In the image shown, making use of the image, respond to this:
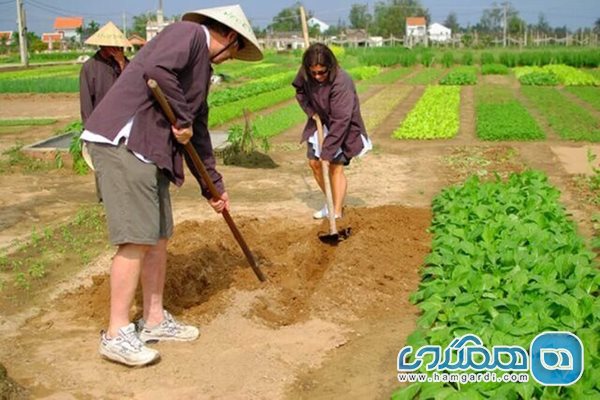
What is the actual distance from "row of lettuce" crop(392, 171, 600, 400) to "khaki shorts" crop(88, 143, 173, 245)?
153 cm

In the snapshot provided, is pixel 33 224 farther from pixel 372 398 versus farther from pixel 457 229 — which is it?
pixel 372 398

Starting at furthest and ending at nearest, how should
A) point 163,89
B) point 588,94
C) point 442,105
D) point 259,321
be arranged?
point 588,94 → point 442,105 → point 259,321 → point 163,89

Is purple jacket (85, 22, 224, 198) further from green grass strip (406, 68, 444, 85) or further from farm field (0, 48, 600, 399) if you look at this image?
green grass strip (406, 68, 444, 85)

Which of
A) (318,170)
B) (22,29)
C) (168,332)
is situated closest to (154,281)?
(168,332)

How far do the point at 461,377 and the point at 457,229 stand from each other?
2197 millimetres

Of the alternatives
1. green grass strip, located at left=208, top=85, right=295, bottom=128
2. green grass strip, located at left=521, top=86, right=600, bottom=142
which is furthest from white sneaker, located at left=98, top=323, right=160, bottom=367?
green grass strip, located at left=521, top=86, right=600, bottom=142

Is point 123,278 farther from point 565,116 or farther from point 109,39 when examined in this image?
point 565,116

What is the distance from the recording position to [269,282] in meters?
5.00

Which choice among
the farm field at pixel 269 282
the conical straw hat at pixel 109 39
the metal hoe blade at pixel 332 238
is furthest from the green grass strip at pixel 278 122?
the metal hoe blade at pixel 332 238

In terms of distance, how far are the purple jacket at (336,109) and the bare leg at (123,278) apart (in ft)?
8.48

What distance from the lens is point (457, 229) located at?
17.5 feet

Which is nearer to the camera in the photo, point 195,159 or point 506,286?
point 195,159

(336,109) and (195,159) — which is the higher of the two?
(336,109)

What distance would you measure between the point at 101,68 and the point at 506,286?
437cm
